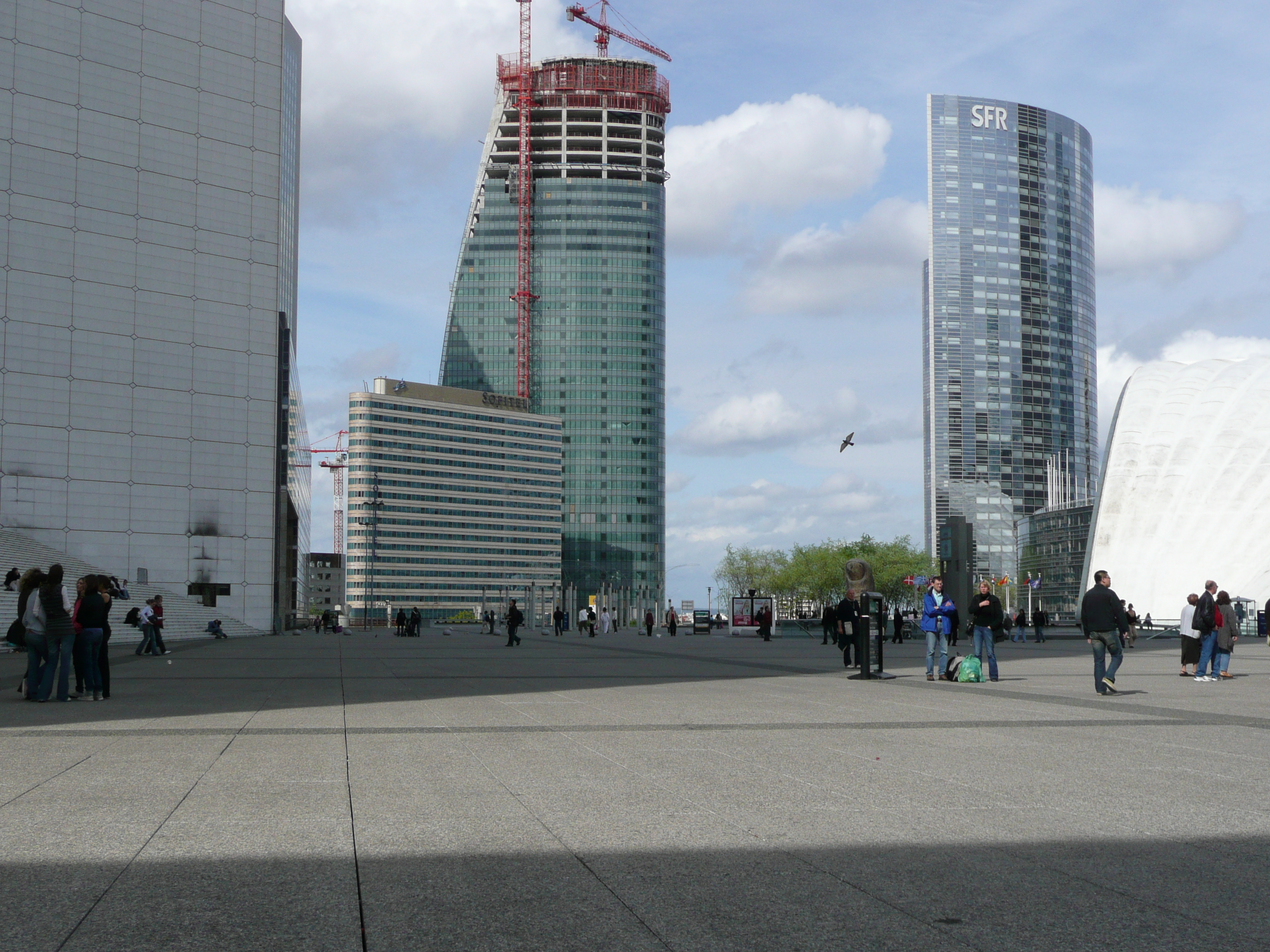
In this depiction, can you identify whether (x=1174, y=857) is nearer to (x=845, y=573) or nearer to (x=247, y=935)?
(x=247, y=935)

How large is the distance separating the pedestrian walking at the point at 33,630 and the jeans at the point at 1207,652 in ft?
63.8

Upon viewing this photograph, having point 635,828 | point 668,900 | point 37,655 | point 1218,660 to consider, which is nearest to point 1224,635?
point 1218,660

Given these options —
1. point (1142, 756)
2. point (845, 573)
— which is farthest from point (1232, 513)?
point (1142, 756)

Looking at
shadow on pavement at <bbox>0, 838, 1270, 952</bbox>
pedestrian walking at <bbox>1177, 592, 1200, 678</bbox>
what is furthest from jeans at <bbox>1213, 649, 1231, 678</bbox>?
shadow on pavement at <bbox>0, 838, 1270, 952</bbox>

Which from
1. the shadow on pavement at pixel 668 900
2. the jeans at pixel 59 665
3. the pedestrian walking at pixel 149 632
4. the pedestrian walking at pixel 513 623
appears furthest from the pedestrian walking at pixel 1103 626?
the pedestrian walking at pixel 513 623

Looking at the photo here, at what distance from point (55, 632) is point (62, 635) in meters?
0.10

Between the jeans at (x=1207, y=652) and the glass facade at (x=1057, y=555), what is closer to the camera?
the jeans at (x=1207, y=652)

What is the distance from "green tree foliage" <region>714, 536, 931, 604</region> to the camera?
143m

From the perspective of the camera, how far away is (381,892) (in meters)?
5.83

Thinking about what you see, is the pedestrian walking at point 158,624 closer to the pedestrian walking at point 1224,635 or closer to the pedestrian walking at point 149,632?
the pedestrian walking at point 149,632

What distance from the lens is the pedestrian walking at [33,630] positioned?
16844mm

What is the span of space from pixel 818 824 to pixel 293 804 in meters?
3.49

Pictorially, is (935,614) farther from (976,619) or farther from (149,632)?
(149,632)

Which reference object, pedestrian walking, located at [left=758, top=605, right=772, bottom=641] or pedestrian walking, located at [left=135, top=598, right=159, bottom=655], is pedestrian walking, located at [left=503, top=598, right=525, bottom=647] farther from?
pedestrian walking, located at [left=758, top=605, right=772, bottom=641]
